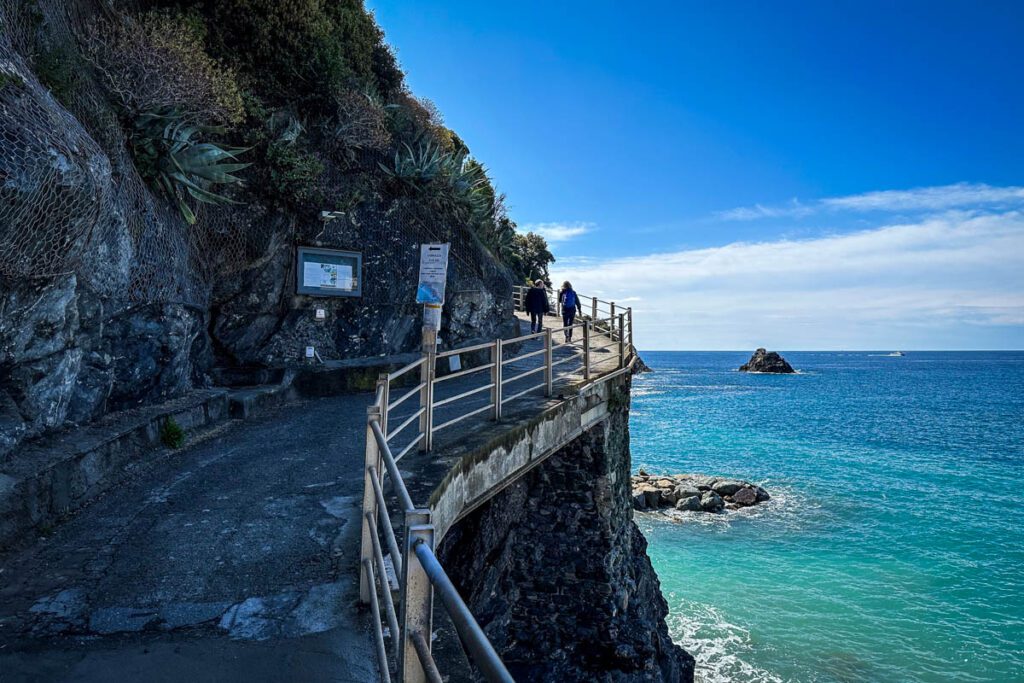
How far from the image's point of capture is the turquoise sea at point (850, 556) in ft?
44.6

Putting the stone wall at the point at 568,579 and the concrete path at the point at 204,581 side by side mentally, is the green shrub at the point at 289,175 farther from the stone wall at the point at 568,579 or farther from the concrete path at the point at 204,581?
the stone wall at the point at 568,579

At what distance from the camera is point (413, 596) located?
1.95m

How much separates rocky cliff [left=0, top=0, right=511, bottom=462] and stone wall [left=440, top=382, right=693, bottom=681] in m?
4.20

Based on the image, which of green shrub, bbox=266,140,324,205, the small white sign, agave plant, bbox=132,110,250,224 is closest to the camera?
agave plant, bbox=132,110,250,224

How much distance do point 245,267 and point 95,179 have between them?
439 centimetres

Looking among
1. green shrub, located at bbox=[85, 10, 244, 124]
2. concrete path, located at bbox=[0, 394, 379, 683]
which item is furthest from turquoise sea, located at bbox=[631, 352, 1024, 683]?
green shrub, located at bbox=[85, 10, 244, 124]

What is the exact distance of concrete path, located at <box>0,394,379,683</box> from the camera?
2832 mm

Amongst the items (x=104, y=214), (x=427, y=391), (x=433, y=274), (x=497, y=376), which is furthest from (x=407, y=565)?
(x=433, y=274)

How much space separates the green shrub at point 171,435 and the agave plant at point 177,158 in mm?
3009

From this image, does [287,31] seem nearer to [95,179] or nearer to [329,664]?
[95,179]

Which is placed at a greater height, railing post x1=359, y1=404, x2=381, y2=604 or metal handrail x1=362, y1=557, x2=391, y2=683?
railing post x1=359, y1=404, x2=381, y2=604

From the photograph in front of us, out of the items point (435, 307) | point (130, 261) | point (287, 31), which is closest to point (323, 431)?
point (435, 307)

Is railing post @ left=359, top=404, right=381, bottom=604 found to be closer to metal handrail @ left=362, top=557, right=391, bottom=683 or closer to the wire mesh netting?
metal handrail @ left=362, top=557, right=391, bottom=683

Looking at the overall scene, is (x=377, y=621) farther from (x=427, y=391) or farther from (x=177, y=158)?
(x=177, y=158)
